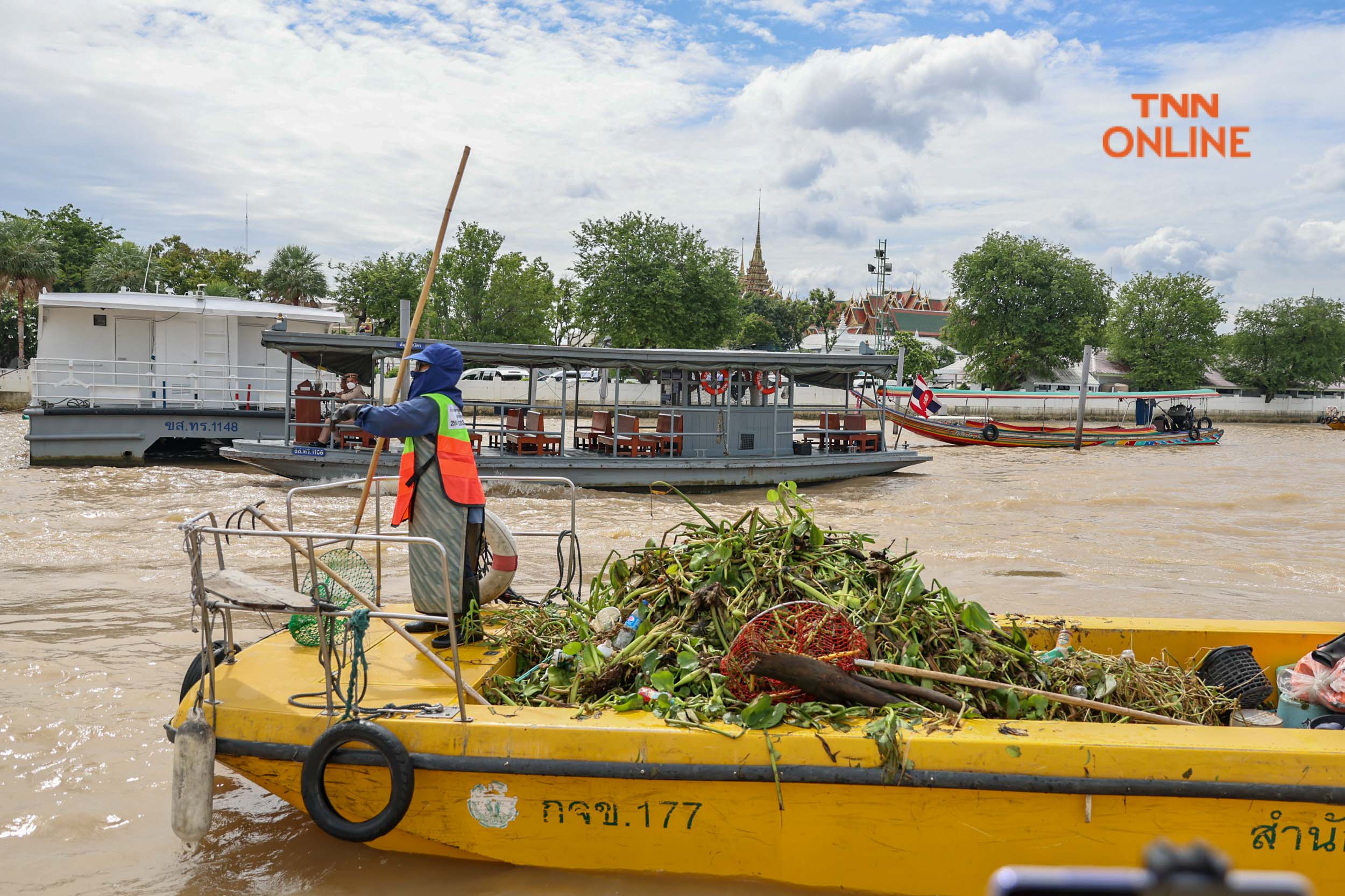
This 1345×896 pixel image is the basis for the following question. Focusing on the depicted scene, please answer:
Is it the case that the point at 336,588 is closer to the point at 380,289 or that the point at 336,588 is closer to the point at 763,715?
the point at 763,715

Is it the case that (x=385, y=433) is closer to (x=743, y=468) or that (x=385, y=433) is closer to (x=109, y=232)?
(x=743, y=468)

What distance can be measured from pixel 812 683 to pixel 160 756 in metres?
3.91

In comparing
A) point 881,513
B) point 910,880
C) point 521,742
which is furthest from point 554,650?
point 881,513

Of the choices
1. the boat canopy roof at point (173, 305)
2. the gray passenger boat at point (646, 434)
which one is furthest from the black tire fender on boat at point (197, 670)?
the boat canopy roof at point (173, 305)

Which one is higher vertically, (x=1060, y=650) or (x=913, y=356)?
(x=913, y=356)

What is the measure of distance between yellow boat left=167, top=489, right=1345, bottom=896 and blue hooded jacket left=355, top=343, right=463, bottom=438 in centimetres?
96

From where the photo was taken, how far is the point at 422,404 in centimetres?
468

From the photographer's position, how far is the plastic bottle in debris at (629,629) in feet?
14.8

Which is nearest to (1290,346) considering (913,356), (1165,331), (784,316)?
(1165,331)

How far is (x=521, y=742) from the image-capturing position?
374 cm

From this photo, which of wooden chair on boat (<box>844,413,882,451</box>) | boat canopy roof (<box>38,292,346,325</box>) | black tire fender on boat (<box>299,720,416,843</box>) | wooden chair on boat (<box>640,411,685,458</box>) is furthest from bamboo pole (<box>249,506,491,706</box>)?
boat canopy roof (<box>38,292,346,325</box>)

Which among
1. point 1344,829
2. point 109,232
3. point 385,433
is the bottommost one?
point 1344,829

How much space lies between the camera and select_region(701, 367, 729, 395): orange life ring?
18516 millimetres

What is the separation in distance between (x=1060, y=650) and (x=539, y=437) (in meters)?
13.5
